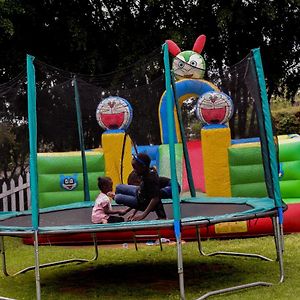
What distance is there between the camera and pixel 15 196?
335 inches

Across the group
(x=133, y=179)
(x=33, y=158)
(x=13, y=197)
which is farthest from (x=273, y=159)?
(x=13, y=197)

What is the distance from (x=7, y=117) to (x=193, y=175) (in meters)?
2.18

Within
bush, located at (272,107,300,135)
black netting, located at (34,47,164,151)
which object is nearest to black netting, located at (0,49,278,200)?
black netting, located at (34,47,164,151)

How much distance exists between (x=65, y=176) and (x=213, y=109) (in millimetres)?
1806

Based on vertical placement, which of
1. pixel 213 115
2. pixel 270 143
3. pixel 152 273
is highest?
pixel 213 115

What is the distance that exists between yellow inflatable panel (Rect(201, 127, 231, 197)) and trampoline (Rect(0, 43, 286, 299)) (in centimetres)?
64

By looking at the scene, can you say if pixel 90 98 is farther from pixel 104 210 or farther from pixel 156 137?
pixel 104 210

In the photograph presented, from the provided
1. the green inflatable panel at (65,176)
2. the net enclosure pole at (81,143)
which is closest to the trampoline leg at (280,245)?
the net enclosure pole at (81,143)

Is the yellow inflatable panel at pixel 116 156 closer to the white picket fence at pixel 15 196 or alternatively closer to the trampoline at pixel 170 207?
the trampoline at pixel 170 207

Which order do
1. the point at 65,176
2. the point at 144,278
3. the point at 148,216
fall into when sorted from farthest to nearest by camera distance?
1. the point at 65,176
2. the point at 148,216
3. the point at 144,278

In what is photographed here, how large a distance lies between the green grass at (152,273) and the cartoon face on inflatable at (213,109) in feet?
4.50

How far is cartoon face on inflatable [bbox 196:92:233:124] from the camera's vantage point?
676 cm

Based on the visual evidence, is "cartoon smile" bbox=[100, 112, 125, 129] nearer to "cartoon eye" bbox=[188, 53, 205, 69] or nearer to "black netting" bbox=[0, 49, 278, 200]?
"black netting" bbox=[0, 49, 278, 200]

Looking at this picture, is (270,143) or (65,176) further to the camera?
(65,176)
